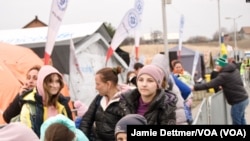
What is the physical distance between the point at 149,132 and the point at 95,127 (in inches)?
93.9

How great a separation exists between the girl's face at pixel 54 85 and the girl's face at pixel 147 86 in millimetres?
910

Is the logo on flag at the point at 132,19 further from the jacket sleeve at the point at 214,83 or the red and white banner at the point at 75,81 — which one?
the jacket sleeve at the point at 214,83

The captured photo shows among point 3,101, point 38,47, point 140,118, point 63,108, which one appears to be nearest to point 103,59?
point 38,47

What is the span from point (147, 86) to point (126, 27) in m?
8.17

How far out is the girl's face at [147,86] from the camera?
4180 mm

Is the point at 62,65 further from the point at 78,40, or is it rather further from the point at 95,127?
the point at 95,127

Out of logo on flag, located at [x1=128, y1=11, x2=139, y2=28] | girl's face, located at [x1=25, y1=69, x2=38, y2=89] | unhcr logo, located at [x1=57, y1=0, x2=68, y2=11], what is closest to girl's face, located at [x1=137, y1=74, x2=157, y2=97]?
girl's face, located at [x1=25, y1=69, x2=38, y2=89]

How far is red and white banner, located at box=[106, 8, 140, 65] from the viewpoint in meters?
11.7

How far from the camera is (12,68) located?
10.8 metres

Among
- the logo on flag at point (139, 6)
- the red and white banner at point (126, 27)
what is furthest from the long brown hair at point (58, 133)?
the logo on flag at point (139, 6)

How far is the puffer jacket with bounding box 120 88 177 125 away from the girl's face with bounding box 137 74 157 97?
0.21 feet

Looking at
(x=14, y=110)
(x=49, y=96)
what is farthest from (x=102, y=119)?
(x=14, y=110)

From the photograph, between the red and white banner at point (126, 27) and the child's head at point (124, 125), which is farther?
the red and white banner at point (126, 27)

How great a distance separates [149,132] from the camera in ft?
7.72
